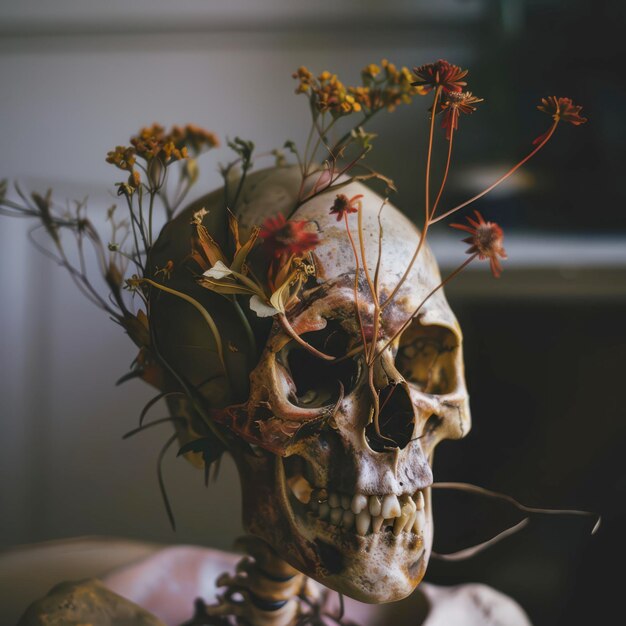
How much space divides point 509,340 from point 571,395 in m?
0.14

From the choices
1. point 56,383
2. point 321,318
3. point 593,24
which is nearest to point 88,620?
point 321,318

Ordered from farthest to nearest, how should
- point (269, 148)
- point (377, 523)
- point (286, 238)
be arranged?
point (269, 148) < point (377, 523) < point (286, 238)

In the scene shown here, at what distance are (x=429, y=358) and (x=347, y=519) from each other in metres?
0.21

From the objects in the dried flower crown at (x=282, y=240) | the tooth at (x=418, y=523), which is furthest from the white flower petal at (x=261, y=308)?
the tooth at (x=418, y=523)

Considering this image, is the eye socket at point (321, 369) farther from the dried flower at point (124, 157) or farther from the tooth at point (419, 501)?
the dried flower at point (124, 157)

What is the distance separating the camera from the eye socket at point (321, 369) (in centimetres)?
68

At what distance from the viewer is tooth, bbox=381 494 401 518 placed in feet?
2.12

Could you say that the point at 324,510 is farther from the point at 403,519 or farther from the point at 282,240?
the point at 282,240

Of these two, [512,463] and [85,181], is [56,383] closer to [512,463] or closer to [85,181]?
[85,181]

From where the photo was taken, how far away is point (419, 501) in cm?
69

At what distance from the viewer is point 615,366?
99 cm

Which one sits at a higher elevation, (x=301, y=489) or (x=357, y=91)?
(x=357, y=91)

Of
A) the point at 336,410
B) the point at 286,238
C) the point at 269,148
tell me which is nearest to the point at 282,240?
the point at 286,238

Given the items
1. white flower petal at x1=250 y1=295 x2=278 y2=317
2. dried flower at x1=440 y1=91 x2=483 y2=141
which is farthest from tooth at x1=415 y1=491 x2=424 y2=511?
dried flower at x1=440 y1=91 x2=483 y2=141
